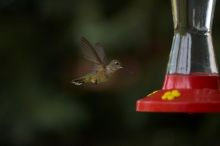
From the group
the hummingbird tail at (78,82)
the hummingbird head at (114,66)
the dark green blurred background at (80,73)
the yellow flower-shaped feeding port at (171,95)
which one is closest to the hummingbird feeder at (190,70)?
the yellow flower-shaped feeding port at (171,95)

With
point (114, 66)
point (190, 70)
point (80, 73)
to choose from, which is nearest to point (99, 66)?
point (114, 66)

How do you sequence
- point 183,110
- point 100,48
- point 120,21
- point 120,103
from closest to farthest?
point 183,110, point 100,48, point 120,21, point 120,103

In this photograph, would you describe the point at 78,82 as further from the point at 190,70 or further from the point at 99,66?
the point at 190,70

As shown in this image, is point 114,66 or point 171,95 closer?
point 171,95

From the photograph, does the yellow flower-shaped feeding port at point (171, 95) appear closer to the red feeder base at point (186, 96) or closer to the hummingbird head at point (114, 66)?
the red feeder base at point (186, 96)

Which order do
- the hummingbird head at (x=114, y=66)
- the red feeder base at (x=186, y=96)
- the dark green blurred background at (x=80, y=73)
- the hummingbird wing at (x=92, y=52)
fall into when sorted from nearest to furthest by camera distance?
the red feeder base at (x=186, y=96), the hummingbird wing at (x=92, y=52), the hummingbird head at (x=114, y=66), the dark green blurred background at (x=80, y=73)

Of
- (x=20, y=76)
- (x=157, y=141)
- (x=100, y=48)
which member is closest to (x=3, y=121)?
(x=20, y=76)

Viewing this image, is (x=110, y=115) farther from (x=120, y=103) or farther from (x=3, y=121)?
(x=3, y=121)

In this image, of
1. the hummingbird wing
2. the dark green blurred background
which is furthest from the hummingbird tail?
the dark green blurred background
